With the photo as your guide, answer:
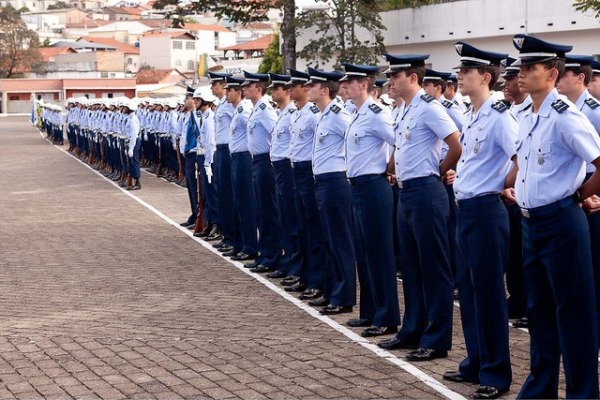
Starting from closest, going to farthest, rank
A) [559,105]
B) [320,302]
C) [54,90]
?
1. [559,105]
2. [320,302]
3. [54,90]

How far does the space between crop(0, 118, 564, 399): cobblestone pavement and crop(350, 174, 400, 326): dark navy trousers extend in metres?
0.37

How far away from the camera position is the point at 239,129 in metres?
13.4

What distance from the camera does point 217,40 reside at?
156 m

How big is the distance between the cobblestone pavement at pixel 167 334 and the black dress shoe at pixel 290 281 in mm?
130

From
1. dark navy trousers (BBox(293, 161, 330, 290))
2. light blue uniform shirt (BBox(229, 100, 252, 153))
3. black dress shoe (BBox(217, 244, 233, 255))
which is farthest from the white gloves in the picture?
dark navy trousers (BBox(293, 161, 330, 290))

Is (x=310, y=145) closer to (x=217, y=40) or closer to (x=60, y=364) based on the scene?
(x=60, y=364)

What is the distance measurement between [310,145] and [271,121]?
1.81 m

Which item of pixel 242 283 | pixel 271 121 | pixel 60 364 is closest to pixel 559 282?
pixel 60 364

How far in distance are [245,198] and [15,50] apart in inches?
4288

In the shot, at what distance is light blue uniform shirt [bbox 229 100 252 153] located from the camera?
13328 millimetres

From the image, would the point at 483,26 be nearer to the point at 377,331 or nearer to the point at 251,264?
the point at 251,264

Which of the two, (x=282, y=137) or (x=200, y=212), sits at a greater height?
(x=282, y=137)

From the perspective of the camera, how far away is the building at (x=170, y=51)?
130m

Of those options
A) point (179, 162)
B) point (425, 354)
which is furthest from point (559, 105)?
point (179, 162)
